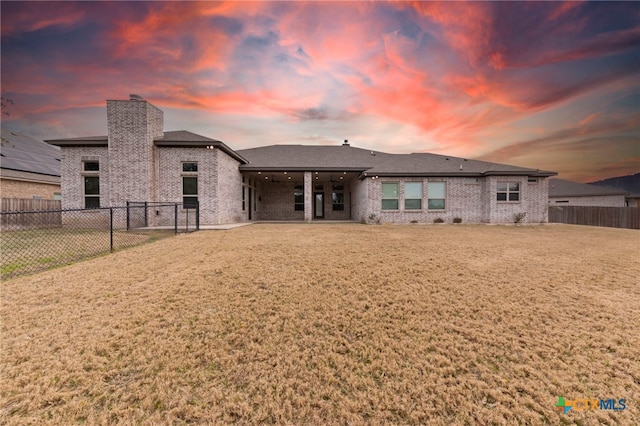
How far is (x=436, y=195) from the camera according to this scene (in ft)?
53.2

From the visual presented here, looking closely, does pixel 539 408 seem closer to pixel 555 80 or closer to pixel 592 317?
pixel 592 317

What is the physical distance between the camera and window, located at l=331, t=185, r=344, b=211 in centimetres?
2105

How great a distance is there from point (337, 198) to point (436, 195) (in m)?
8.16

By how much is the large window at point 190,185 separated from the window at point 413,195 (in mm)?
13256

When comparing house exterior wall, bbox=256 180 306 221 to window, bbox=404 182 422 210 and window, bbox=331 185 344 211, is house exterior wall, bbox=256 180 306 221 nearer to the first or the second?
window, bbox=331 185 344 211

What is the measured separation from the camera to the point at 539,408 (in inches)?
69.0

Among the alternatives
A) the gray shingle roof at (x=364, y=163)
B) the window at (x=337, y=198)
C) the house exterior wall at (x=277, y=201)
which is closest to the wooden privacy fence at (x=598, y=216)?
the gray shingle roof at (x=364, y=163)

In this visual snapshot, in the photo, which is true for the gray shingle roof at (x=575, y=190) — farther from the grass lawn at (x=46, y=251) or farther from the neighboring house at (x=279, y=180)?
the grass lawn at (x=46, y=251)

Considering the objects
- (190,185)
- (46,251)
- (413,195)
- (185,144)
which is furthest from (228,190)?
(413,195)

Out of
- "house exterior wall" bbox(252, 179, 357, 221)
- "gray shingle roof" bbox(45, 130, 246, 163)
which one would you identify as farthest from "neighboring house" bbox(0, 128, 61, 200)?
"house exterior wall" bbox(252, 179, 357, 221)

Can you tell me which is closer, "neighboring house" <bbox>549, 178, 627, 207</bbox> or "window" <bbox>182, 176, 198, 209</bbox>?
"window" <bbox>182, 176, 198, 209</bbox>

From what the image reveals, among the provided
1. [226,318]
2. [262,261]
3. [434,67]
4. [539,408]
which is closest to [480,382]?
[539,408]

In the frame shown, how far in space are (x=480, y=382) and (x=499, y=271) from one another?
3.83 m

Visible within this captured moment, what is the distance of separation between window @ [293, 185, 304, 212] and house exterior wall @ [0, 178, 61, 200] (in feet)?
53.1
